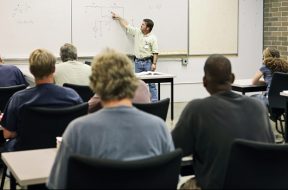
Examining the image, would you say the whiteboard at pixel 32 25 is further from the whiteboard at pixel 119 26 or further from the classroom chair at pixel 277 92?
the classroom chair at pixel 277 92

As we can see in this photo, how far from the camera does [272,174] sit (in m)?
1.81

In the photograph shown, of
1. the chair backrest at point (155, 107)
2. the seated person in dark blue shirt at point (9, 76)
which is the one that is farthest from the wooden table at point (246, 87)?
the seated person in dark blue shirt at point (9, 76)

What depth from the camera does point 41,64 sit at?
8.91 feet

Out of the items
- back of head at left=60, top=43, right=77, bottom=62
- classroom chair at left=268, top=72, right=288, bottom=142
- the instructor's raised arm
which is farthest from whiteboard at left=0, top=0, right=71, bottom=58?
classroom chair at left=268, top=72, right=288, bottom=142

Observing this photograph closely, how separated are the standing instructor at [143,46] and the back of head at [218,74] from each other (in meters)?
5.12

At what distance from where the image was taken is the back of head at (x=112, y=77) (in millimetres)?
1605

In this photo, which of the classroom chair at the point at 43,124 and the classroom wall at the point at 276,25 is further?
the classroom wall at the point at 276,25

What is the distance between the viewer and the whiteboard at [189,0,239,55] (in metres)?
7.78

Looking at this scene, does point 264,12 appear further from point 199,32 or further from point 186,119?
point 186,119

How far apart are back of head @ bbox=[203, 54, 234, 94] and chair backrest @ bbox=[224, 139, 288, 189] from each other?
39 cm

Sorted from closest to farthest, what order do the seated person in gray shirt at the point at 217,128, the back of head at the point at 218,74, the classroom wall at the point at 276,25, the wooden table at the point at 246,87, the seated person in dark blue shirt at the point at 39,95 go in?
the seated person in gray shirt at the point at 217,128 → the back of head at the point at 218,74 → the seated person in dark blue shirt at the point at 39,95 → the wooden table at the point at 246,87 → the classroom wall at the point at 276,25

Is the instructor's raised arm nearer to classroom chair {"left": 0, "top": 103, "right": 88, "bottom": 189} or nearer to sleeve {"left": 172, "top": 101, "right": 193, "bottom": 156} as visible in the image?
classroom chair {"left": 0, "top": 103, "right": 88, "bottom": 189}

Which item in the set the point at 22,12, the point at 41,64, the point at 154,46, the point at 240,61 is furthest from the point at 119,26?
the point at 41,64

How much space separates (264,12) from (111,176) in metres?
7.51
